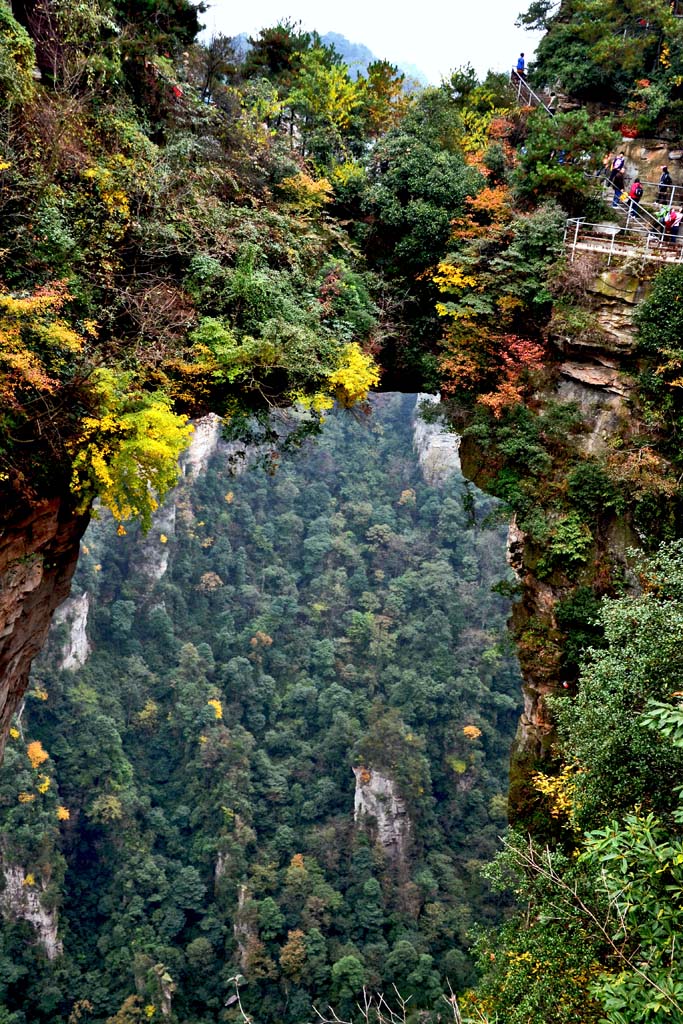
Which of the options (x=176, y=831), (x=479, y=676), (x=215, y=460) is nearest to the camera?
(x=176, y=831)

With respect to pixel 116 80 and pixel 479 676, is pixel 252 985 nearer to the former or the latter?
pixel 479 676

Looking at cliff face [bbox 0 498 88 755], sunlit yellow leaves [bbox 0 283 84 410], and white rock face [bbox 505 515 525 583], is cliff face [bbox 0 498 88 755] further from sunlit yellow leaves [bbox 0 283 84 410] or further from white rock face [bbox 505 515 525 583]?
white rock face [bbox 505 515 525 583]

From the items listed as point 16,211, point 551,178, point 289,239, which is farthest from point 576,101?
point 16,211

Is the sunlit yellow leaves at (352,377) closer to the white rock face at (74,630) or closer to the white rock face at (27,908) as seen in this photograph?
the white rock face at (27,908)

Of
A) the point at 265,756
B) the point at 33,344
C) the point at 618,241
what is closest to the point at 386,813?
the point at 265,756

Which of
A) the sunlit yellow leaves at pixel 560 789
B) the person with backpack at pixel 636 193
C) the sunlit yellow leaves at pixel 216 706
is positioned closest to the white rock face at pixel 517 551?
the sunlit yellow leaves at pixel 560 789

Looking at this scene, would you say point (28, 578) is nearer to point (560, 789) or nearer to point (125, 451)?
point (125, 451)
